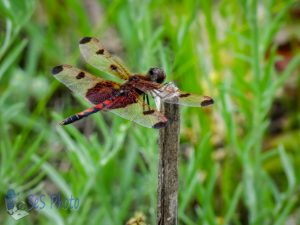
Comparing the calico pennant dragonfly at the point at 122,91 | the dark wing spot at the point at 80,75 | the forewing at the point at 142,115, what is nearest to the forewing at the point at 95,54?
the calico pennant dragonfly at the point at 122,91

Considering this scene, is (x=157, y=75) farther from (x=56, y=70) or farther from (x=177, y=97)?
(x=56, y=70)

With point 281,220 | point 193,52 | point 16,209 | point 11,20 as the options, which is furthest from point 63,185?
point 193,52

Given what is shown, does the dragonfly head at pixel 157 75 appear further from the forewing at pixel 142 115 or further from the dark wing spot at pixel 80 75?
the dark wing spot at pixel 80 75

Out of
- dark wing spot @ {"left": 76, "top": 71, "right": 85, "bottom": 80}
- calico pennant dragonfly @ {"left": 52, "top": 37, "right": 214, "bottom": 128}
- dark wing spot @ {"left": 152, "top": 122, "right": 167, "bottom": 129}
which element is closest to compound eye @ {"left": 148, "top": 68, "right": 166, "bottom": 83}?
calico pennant dragonfly @ {"left": 52, "top": 37, "right": 214, "bottom": 128}

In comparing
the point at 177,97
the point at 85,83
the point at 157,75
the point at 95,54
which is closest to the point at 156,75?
the point at 157,75

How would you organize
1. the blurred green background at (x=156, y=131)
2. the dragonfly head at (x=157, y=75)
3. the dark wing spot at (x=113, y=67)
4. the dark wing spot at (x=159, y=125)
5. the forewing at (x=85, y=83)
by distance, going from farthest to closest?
the blurred green background at (x=156, y=131)
the dark wing spot at (x=113, y=67)
the forewing at (x=85, y=83)
the dragonfly head at (x=157, y=75)
the dark wing spot at (x=159, y=125)

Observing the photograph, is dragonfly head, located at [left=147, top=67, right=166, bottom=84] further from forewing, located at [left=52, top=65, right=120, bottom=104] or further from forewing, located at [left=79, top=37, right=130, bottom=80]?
forewing, located at [left=79, top=37, right=130, bottom=80]
